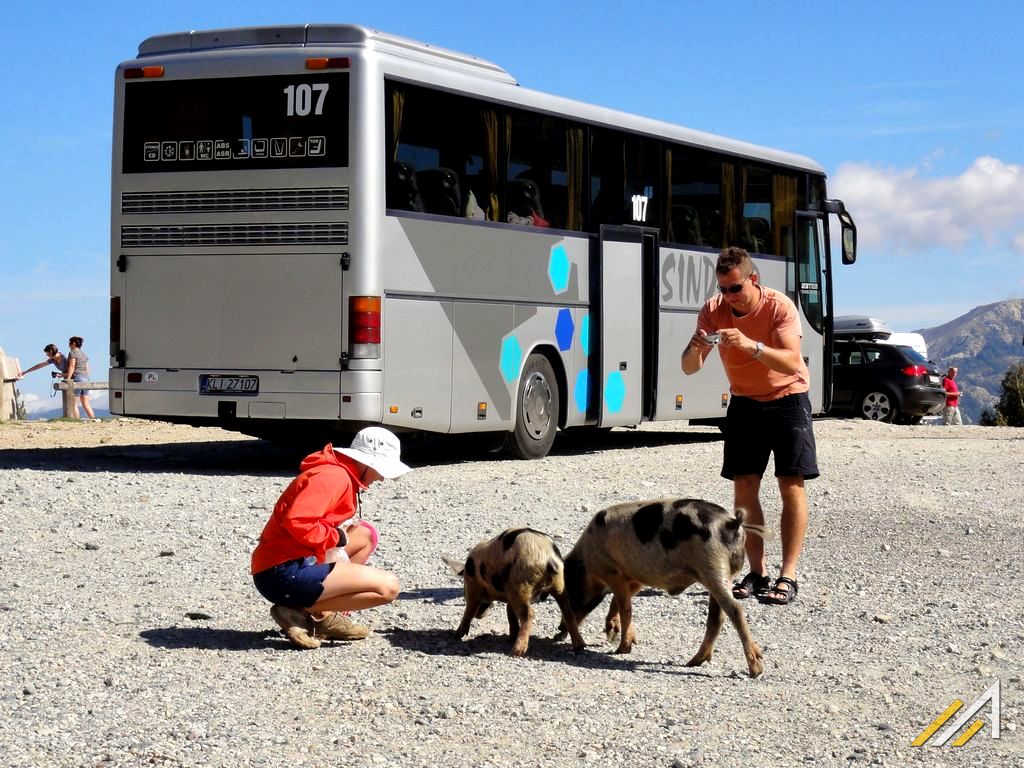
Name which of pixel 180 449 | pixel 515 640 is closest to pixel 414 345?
pixel 180 449

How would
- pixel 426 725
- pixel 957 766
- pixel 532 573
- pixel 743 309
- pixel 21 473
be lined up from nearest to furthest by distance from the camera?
pixel 957 766
pixel 426 725
pixel 532 573
pixel 743 309
pixel 21 473

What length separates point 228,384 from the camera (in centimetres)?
1502

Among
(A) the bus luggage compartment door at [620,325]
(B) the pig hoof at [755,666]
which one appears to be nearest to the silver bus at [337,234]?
(A) the bus luggage compartment door at [620,325]

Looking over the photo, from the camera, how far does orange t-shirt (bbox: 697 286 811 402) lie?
8.53 m

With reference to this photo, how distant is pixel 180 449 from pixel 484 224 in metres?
A: 5.50

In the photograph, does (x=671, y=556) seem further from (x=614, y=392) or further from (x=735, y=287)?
(x=614, y=392)

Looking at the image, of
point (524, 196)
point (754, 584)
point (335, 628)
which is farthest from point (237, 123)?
point (335, 628)

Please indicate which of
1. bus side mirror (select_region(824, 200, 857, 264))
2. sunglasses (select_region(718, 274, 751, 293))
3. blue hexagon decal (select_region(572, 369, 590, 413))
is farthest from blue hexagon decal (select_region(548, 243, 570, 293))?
sunglasses (select_region(718, 274, 751, 293))

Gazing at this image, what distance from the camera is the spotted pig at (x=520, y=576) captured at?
7047 mm

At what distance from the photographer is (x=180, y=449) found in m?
19.1

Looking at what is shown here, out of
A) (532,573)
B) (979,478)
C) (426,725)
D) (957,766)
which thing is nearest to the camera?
(957,766)

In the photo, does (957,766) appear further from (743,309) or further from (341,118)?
(341,118)

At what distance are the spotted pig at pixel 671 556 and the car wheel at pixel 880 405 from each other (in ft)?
73.8

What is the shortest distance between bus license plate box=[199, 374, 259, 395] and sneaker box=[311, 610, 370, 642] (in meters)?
7.93
